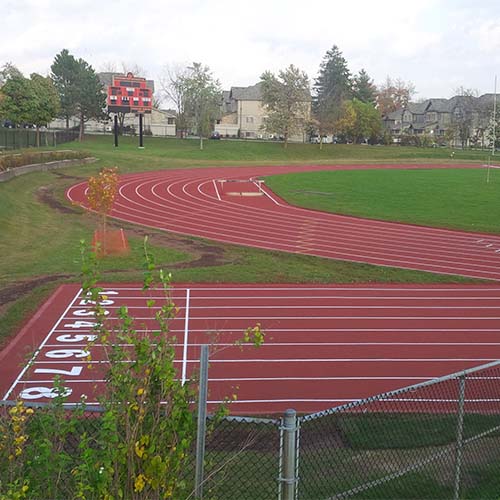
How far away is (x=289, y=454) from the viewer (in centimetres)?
439

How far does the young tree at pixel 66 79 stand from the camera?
253 ft

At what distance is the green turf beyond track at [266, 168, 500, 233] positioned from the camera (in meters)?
29.4

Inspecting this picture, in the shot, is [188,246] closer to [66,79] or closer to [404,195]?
[404,195]

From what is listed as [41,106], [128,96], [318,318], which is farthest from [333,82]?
[318,318]

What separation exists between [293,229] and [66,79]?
202ft

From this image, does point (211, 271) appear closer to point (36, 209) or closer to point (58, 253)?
point (58, 253)

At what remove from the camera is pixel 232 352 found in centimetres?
1194

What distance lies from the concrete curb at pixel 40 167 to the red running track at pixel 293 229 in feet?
10.9

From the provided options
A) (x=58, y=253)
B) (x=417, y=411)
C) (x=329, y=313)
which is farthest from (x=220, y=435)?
(x=58, y=253)

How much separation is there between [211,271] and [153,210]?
13150 millimetres

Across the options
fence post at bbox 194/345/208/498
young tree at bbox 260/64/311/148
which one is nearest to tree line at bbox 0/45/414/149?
young tree at bbox 260/64/311/148

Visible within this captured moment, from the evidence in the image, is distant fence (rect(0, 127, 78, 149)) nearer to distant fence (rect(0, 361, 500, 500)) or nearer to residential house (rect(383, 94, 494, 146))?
distant fence (rect(0, 361, 500, 500))

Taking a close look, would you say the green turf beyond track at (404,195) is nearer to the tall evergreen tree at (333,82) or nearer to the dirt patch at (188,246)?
Answer: the dirt patch at (188,246)

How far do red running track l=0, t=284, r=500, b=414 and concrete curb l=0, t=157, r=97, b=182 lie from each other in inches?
793
